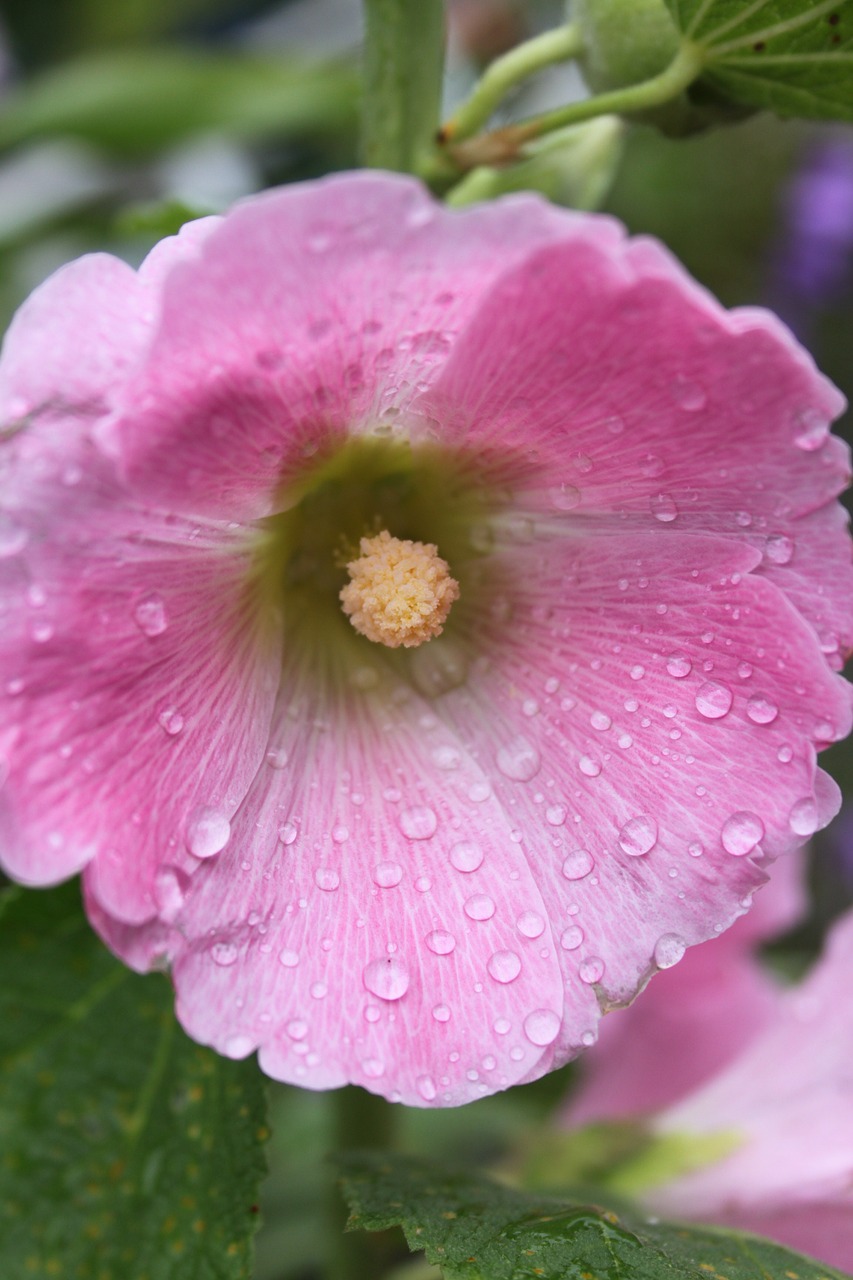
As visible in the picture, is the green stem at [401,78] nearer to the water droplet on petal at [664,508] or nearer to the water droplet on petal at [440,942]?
the water droplet on petal at [664,508]

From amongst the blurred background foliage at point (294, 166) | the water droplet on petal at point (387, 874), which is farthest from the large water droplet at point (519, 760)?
the blurred background foliage at point (294, 166)

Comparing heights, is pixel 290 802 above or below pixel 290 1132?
above

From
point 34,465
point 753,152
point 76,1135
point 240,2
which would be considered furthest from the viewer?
point 240,2

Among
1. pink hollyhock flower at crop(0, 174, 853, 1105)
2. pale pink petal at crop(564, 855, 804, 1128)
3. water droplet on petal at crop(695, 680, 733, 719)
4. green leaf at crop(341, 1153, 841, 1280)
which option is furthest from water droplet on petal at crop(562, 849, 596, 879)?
pale pink petal at crop(564, 855, 804, 1128)

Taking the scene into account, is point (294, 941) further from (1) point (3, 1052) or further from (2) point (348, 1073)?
(1) point (3, 1052)

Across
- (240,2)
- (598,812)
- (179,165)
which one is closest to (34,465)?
(598,812)

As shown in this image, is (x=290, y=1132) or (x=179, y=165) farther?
(x=179, y=165)
